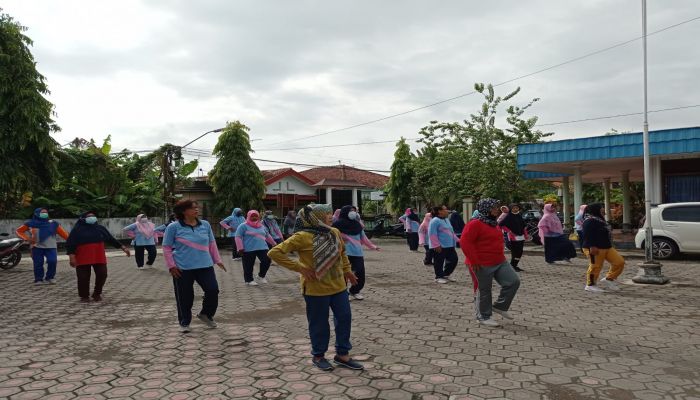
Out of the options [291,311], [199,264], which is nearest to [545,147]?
[291,311]

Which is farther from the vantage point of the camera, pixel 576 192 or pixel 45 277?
pixel 576 192

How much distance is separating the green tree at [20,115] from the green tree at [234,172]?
9.14m

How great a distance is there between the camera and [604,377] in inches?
170

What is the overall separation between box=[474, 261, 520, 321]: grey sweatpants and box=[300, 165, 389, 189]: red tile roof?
33.5m

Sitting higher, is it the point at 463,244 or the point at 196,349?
the point at 463,244

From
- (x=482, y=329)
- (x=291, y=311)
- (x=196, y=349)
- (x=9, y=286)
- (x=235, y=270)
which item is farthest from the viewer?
(x=235, y=270)

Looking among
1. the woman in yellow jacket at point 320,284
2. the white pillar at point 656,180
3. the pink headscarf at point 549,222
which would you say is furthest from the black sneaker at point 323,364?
the white pillar at point 656,180

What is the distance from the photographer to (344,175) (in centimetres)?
4238

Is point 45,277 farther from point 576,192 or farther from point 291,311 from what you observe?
point 576,192

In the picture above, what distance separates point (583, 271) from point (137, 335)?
910 cm

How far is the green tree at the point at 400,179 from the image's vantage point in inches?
1325

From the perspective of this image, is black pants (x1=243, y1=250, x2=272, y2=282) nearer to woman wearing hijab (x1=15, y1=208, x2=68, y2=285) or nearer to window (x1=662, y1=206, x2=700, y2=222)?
woman wearing hijab (x1=15, y1=208, x2=68, y2=285)

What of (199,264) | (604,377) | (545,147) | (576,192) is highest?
(545,147)

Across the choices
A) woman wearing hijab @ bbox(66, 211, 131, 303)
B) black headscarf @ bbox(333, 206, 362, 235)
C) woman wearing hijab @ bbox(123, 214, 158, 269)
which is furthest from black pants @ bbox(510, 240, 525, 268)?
woman wearing hijab @ bbox(123, 214, 158, 269)
